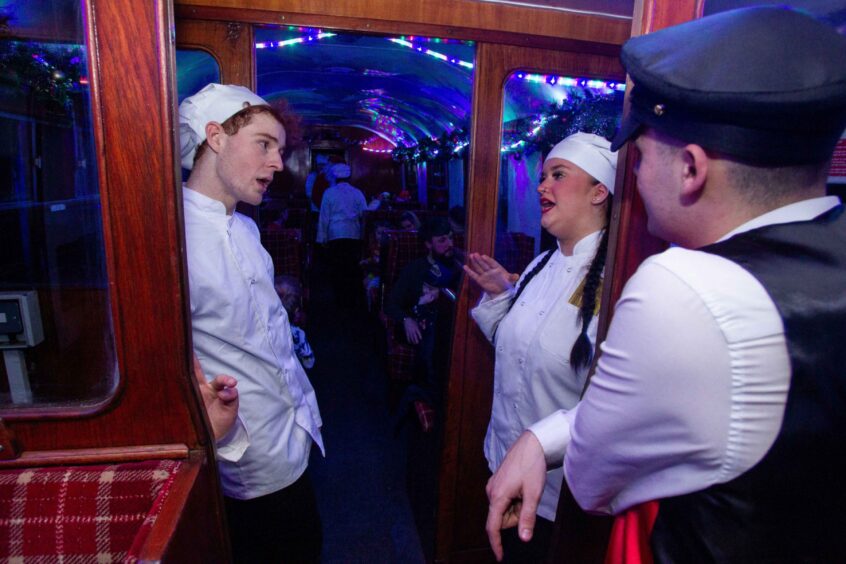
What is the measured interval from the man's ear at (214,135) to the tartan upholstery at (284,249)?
3.16 meters

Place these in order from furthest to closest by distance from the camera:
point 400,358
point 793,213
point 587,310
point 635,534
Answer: point 400,358 → point 587,310 → point 635,534 → point 793,213

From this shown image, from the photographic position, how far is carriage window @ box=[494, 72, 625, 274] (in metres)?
2.80

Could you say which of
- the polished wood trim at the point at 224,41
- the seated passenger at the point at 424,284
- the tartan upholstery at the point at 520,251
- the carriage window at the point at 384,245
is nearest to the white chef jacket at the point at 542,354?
the carriage window at the point at 384,245

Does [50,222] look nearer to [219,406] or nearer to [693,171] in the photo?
[219,406]

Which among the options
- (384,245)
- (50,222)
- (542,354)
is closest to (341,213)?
(384,245)

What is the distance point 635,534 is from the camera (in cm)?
97

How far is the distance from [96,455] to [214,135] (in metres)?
1.12

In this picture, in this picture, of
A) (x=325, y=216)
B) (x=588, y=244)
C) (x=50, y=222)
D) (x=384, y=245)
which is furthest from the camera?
(x=325, y=216)

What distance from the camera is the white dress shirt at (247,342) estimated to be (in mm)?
1728

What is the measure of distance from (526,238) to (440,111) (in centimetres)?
840

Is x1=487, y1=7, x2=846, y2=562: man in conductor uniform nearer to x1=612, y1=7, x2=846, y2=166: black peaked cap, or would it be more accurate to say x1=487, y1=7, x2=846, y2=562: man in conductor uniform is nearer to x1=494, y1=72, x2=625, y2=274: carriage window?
x1=612, y1=7, x2=846, y2=166: black peaked cap

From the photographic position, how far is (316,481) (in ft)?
12.1

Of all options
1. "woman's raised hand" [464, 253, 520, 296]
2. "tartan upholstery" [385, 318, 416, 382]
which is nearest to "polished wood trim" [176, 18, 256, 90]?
"woman's raised hand" [464, 253, 520, 296]

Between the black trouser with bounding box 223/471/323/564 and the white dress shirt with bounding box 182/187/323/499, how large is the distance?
7 centimetres
